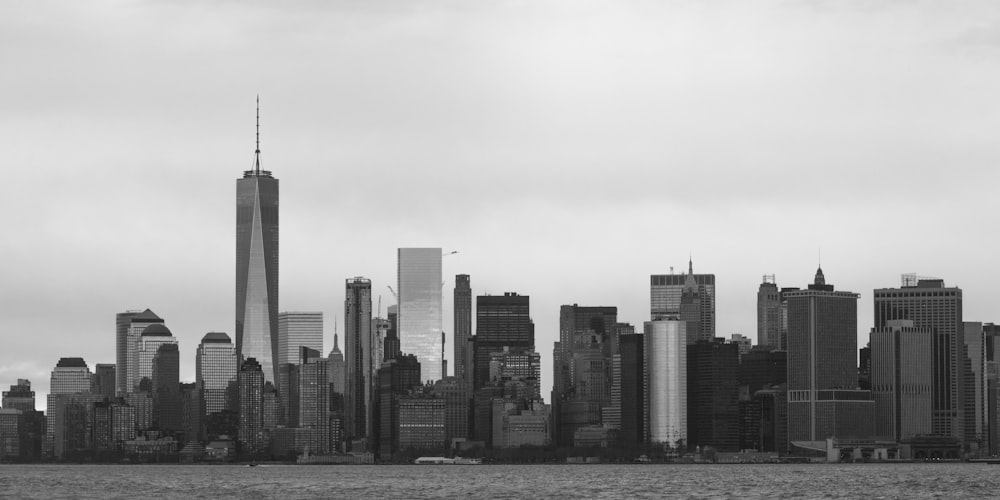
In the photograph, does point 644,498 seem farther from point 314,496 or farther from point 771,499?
point 314,496

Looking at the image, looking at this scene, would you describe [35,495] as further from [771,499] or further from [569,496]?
[771,499]

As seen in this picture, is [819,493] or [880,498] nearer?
[880,498]

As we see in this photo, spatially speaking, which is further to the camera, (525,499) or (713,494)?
(713,494)

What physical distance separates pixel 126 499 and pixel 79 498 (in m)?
4.46

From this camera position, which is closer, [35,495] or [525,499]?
[525,499]

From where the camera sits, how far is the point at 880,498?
604 ft

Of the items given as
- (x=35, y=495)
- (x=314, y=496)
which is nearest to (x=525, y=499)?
(x=314, y=496)

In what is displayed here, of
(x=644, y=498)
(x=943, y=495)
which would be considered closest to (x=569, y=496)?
(x=644, y=498)

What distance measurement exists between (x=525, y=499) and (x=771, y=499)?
922 inches

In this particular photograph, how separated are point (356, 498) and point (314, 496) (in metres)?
5.62

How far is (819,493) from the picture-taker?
19612 centimetres

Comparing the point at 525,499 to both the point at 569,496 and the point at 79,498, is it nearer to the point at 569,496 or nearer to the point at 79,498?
the point at 569,496

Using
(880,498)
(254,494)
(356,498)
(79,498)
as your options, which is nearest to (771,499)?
(880,498)

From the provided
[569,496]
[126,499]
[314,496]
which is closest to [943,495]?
[569,496]
